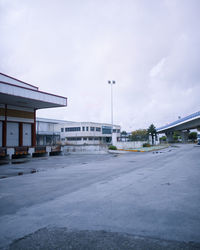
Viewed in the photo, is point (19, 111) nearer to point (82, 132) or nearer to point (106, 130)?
point (82, 132)

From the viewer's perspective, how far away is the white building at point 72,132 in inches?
3105

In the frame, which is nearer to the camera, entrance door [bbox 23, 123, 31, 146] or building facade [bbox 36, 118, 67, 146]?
entrance door [bbox 23, 123, 31, 146]

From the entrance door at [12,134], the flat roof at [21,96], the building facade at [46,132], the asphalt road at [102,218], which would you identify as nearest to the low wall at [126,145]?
the flat roof at [21,96]

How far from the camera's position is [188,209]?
6.03m

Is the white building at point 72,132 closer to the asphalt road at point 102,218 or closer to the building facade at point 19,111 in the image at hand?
the building facade at point 19,111

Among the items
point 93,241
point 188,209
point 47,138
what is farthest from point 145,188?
point 47,138

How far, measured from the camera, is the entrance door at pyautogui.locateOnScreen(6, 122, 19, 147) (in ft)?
111

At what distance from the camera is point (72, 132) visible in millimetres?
81188

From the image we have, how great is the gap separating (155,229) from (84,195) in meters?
3.66

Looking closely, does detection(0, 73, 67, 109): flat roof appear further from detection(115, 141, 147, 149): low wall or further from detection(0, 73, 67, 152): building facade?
detection(115, 141, 147, 149): low wall

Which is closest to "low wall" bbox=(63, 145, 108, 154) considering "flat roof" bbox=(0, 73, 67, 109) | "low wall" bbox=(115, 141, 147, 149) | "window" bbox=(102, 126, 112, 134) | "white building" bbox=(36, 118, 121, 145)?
"low wall" bbox=(115, 141, 147, 149)

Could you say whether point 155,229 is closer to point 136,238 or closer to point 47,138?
point 136,238

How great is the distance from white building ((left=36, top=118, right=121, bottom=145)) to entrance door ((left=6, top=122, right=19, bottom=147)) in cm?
4020

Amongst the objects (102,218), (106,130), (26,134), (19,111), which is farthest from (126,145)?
(106,130)
